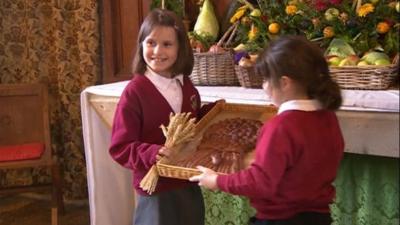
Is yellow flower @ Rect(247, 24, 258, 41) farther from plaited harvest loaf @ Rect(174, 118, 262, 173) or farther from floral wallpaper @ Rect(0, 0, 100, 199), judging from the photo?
floral wallpaper @ Rect(0, 0, 100, 199)

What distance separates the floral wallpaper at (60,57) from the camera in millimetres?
3025

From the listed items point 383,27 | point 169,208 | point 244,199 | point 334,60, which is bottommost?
point 244,199

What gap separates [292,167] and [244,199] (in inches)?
43.4

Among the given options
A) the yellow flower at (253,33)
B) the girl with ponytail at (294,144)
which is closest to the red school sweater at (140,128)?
the girl with ponytail at (294,144)

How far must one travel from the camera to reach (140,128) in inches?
61.4

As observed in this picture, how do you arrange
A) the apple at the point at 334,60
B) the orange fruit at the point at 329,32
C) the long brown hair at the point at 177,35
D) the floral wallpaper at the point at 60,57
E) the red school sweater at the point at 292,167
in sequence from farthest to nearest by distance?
the floral wallpaper at the point at 60,57 → the orange fruit at the point at 329,32 → the apple at the point at 334,60 → the long brown hair at the point at 177,35 → the red school sweater at the point at 292,167

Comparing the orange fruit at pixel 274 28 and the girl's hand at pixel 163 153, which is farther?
the orange fruit at pixel 274 28

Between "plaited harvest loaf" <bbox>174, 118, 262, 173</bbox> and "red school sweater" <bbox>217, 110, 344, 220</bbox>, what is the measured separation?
14cm

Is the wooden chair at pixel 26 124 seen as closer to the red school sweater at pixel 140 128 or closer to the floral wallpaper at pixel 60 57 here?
the floral wallpaper at pixel 60 57

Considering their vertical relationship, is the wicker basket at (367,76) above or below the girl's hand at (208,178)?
above

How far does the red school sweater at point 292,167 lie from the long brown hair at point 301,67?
0.05 meters

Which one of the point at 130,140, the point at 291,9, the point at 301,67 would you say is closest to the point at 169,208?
the point at 130,140

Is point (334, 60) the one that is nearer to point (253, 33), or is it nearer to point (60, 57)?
point (253, 33)

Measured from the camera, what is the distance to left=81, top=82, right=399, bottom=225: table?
1.57 metres
